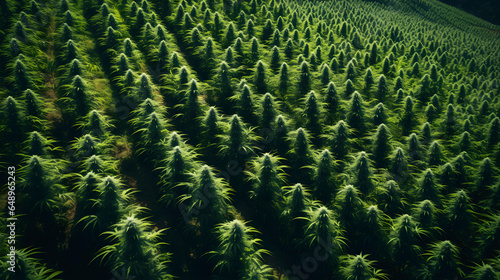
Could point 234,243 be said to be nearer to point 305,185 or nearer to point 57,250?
point 305,185

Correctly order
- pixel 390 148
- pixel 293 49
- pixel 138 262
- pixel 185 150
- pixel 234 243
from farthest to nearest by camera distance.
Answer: pixel 293 49 → pixel 390 148 → pixel 185 150 → pixel 234 243 → pixel 138 262

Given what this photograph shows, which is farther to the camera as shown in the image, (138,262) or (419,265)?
(419,265)

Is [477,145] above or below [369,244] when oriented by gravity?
above

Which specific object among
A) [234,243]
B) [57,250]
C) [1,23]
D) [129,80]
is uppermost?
[1,23]

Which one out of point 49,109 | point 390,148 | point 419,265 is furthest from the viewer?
point 390,148

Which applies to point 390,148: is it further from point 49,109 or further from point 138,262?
point 49,109

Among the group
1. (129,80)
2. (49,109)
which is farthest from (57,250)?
(129,80)
